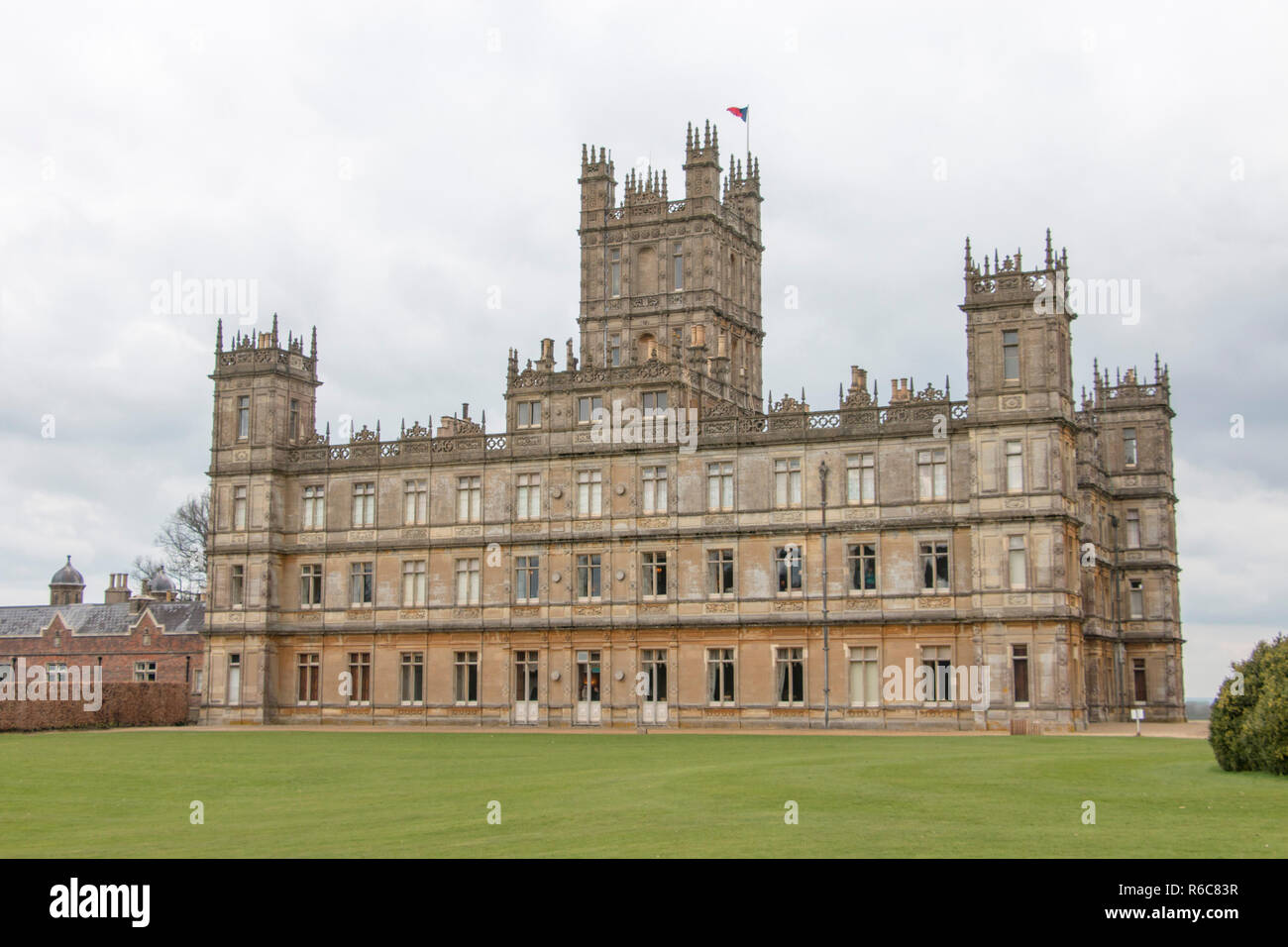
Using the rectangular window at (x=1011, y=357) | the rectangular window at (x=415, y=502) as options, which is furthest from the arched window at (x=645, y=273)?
the rectangular window at (x=1011, y=357)

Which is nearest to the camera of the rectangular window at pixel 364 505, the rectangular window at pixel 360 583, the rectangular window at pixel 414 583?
the rectangular window at pixel 414 583

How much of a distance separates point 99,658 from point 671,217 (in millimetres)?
41324

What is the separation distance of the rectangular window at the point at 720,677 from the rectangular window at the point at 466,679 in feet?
35.8

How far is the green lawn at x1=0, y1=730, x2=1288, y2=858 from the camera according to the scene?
18.8 metres

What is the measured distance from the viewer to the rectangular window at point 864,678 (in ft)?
182

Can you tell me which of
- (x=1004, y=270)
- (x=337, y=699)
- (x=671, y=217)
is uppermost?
(x=671, y=217)

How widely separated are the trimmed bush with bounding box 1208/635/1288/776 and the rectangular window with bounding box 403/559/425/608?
41.2 meters

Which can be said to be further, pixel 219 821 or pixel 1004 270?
pixel 1004 270

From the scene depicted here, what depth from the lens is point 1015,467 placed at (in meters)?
53.4

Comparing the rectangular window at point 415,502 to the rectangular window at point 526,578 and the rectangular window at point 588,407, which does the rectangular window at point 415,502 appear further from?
the rectangular window at point 588,407

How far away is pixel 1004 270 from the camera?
54375 millimetres

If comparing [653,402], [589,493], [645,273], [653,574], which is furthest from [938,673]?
[645,273]
